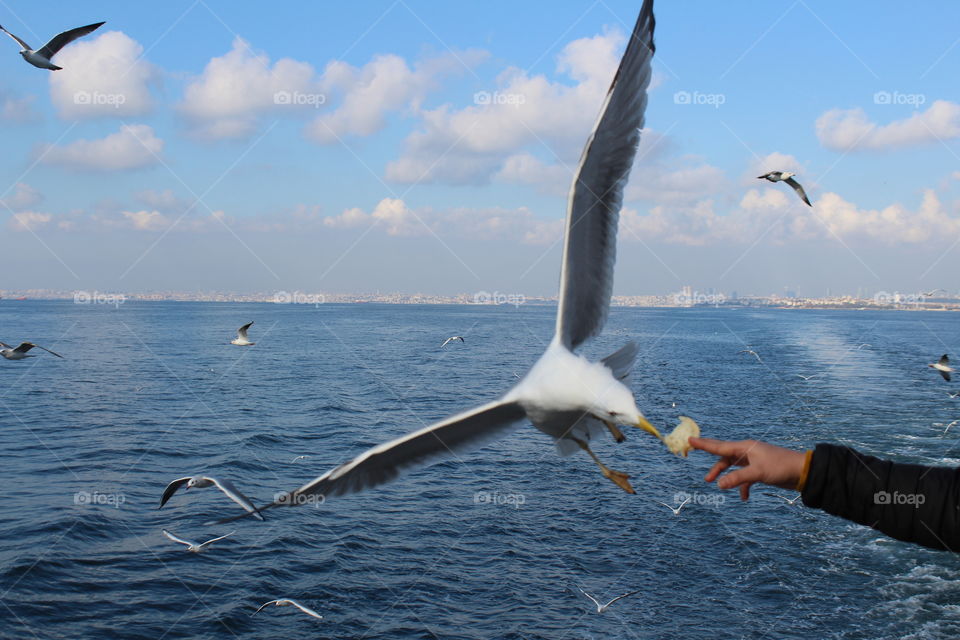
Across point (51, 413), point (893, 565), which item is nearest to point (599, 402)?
point (893, 565)

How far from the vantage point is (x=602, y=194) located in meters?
4.29

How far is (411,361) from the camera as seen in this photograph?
47750mm

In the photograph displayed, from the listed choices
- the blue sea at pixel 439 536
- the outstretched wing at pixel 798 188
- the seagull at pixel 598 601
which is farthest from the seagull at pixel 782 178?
the seagull at pixel 598 601

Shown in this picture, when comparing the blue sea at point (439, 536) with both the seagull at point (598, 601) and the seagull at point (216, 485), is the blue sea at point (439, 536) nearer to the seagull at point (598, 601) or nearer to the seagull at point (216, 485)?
the seagull at point (598, 601)

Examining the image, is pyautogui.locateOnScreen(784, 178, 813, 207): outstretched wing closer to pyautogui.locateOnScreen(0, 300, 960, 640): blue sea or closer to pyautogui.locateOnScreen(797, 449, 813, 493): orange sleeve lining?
pyautogui.locateOnScreen(0, 300, 960, 640): blue sea

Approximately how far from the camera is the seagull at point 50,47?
10.6m

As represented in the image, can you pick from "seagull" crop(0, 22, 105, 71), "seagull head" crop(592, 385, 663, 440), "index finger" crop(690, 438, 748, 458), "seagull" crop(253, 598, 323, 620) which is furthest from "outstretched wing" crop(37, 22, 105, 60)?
"index finger" crop(690, 438, 748, 458)

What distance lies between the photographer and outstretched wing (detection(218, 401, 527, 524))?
423 cm

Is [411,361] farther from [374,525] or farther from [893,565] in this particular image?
[893,565]

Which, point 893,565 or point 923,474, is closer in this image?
point 923,474

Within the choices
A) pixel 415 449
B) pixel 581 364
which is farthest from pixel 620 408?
pixel 415 449

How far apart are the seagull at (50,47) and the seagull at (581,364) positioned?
9.31m

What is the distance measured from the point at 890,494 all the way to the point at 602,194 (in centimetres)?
249

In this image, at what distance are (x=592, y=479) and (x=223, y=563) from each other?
10.4 meters
